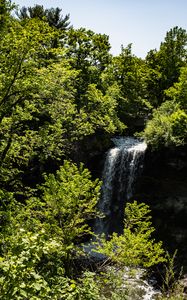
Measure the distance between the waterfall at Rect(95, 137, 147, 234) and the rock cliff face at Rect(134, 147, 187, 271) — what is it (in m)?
0.79

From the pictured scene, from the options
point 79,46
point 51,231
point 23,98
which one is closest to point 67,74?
point 23,98

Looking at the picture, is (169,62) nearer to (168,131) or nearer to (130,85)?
(130,85)

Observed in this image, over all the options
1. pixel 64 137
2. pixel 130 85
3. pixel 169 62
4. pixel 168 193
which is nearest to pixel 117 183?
pixel 168 193

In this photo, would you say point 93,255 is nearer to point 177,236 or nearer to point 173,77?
point 177,236

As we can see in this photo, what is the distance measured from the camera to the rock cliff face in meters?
18.7

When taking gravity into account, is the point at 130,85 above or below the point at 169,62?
below

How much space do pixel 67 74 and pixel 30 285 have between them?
11531 millimetres

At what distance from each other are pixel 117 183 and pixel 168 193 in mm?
4177

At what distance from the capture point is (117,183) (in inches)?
896

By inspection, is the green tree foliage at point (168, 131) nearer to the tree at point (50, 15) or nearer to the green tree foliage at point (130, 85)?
the green tree foliage at point (130, 85)

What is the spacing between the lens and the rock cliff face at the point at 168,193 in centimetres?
1872

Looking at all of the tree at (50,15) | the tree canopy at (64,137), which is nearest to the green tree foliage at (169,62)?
the tree canopy at (64,137)

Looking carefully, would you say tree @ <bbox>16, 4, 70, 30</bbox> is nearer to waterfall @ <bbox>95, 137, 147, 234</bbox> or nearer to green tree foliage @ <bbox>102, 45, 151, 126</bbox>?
green tree foliage @ <bbox>102, 45, 151, 126</bbox>

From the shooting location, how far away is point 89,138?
24.2m
